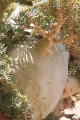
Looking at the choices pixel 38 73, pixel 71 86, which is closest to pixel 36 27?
pixel 38 73

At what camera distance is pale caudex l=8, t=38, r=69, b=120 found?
1.30m

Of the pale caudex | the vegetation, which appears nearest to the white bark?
the pale caudex

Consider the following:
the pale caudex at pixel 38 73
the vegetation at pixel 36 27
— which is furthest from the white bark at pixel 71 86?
the vegetation at pixel 36 27

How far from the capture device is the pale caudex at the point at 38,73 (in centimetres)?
130

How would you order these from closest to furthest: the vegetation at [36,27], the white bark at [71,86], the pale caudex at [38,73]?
the vegetation at [36,27], the pale caudex at [38,73], the white bark at [71,86]

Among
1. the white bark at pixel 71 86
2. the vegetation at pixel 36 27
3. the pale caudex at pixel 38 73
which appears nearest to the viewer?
the vegetation at pixel 36 27

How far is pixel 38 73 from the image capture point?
133 cm

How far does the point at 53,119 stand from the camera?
1.68 meters

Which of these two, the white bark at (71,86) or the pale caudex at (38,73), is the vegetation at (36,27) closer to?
the pale caudex at (38,73)

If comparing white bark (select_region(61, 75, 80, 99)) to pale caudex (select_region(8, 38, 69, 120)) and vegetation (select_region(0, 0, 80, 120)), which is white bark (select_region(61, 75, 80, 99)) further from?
vegetation (select_region(0, 0, 80, 120))

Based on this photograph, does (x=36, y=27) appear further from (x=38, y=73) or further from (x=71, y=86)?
(x=71, y=86)

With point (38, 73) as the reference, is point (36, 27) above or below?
above

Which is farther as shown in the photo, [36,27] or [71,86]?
[71,86]

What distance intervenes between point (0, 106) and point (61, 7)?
46 cm
